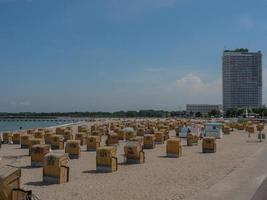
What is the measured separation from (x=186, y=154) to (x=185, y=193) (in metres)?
14.6

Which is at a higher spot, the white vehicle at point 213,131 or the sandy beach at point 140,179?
the white vehicle at point 213,131

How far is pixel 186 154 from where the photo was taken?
98.3 feet

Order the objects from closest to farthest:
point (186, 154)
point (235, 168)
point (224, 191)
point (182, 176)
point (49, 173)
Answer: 1. point (224, 191)
2. point (49, 173)
3. point (182, 176)
4. point (235, 168)
5. point (186, 154)

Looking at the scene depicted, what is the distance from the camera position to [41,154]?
23.8 m

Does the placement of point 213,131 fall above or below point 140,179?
above

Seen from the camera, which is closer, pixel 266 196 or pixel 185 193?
pixel 266 196

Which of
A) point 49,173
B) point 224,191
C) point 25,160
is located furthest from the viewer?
point 25,160

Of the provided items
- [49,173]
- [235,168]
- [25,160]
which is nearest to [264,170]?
Result: [235,168]

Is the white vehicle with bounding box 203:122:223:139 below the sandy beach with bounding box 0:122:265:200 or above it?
above

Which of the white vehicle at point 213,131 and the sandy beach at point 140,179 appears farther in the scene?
the white vehicle at point 213,131

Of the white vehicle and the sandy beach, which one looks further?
the white vehicle

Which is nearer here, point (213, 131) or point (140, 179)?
point (140, 179)

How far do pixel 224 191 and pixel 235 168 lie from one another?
676 cm

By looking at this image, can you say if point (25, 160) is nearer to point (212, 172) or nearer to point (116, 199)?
point (212, 172)
